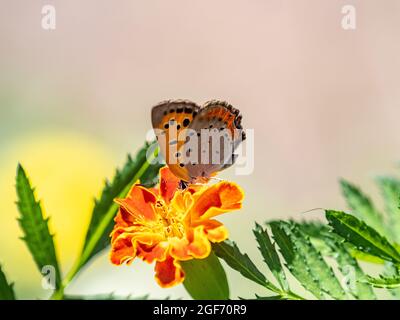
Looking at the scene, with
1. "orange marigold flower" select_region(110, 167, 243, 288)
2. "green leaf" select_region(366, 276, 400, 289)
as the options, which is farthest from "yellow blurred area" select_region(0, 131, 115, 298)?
"green leaf" select_region(366, 276, 400, 289)

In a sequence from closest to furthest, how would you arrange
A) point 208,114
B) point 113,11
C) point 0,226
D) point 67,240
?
point 208,114
point 67,240
point 0,226
point 113,11

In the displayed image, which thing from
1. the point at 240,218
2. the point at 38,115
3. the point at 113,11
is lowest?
the point at 240,218

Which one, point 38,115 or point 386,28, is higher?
point 386,28

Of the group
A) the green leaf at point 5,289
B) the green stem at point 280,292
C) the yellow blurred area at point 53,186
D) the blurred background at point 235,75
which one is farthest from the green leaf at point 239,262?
the blurred background at point 235,75

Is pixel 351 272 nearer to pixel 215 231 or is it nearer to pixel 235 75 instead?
pixel 215 231

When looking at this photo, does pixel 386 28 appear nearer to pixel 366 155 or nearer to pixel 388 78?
pixel 388 78

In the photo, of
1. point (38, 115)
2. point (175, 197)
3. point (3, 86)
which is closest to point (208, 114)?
point (175, 197)
